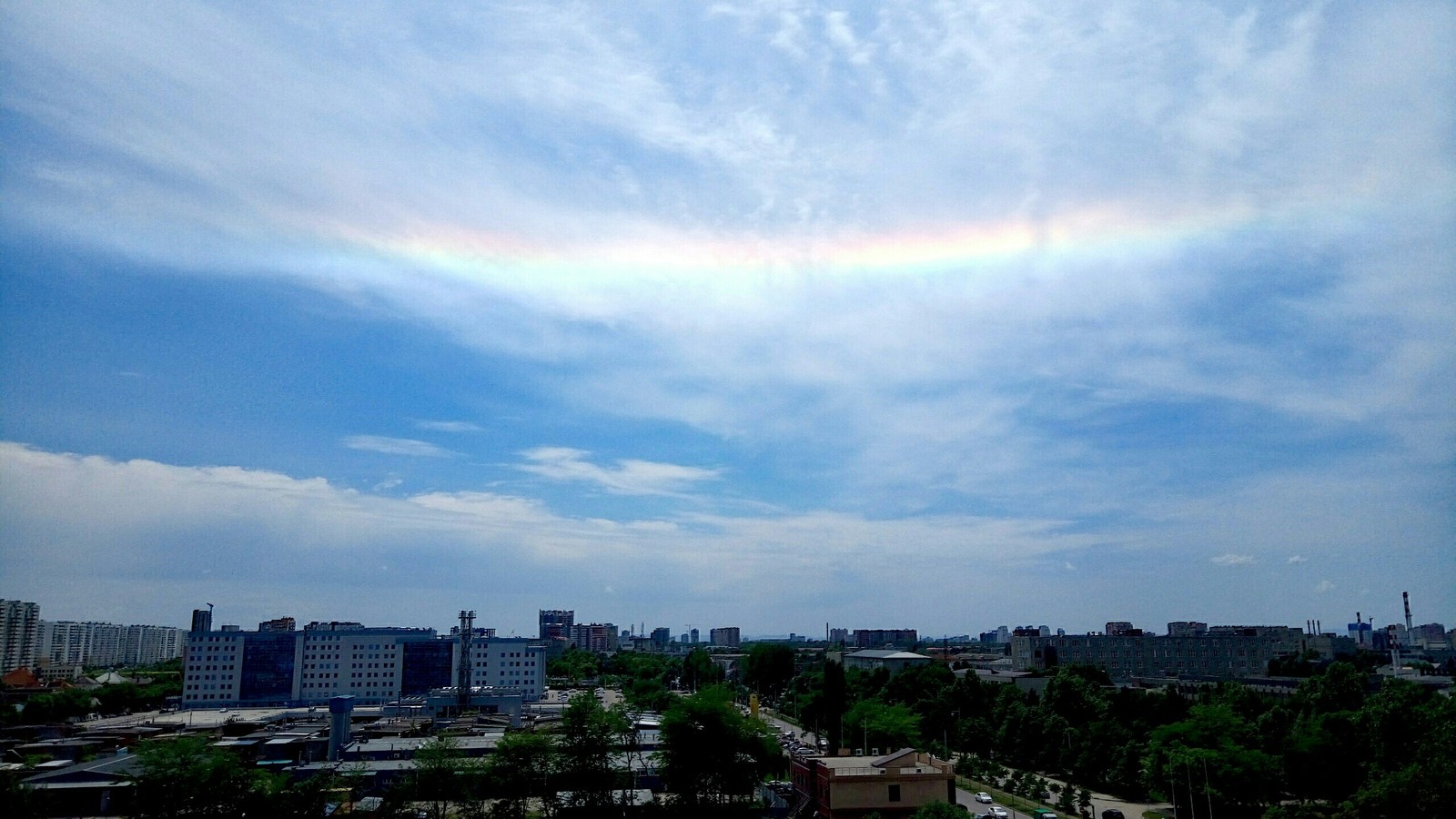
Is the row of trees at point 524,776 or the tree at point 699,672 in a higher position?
the row of trees at point 524,776

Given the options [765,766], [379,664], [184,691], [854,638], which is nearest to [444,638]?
[379,664]

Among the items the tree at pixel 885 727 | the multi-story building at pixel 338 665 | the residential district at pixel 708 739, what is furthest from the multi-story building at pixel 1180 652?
the multi-story building at pixel 338 665

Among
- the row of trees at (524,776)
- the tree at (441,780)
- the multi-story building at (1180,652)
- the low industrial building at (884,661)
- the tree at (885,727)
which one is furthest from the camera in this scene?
the low industrial building at (884,661)

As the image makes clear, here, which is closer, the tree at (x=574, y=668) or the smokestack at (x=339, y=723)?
the smokestack at (x=339, y=723)

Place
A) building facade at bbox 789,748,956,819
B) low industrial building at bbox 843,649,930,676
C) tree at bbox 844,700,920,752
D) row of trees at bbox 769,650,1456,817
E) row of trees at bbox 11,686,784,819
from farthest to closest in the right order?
low industrial building at bbox 843,649,930,676
tree at bbox 844,700,920,752
row of trees at bbox 769,650,1456,817
building facade at bbox 789,748,956,819
row of trees at bbox 11,686,784,819

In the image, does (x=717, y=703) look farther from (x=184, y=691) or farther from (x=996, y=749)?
(x=184, y=691)

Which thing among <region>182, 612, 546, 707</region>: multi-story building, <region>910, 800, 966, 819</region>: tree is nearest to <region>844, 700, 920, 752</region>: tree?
<region>910, 800, 966, 819</region>: tree

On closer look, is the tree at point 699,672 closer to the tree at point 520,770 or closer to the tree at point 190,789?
the tree at point 520,770

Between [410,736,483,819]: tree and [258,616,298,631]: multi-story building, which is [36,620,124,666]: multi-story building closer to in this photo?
[258,616,298,631]: multi-story building
